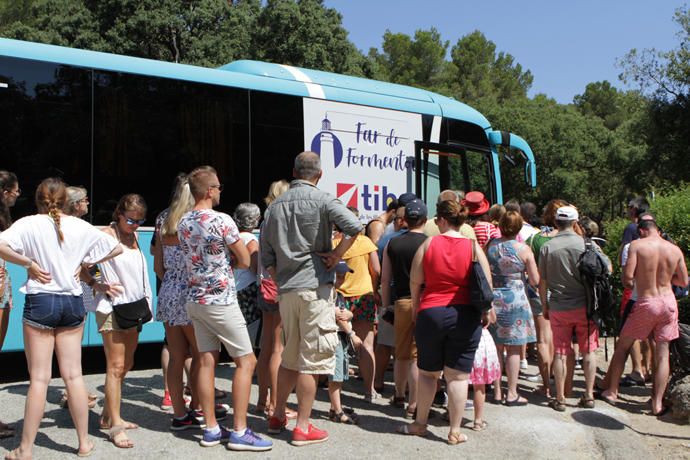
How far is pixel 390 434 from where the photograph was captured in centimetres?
533

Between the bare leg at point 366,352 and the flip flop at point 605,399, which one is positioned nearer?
the bare leg at point 366,352

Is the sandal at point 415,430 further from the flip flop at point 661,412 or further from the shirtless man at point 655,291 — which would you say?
the flip flop at point 661,412

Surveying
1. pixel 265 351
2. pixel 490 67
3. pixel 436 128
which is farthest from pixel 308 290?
pixel 490 67

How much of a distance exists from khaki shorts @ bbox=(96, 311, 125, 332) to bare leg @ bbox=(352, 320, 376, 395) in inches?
92.5

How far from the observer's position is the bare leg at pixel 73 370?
4.32 meters

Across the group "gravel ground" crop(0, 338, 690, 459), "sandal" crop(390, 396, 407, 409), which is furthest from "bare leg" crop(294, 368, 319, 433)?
"sandal" crop(390, 396, 407, 409)

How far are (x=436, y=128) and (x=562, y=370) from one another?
4616 millimetres

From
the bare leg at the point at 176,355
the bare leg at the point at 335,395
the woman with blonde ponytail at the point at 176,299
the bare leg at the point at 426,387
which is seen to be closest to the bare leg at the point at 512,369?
the bare leg at the point at 426,387

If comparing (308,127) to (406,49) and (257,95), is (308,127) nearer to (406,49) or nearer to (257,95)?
(257,95)

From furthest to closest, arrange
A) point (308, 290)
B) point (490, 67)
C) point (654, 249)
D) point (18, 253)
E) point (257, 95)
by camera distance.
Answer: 1. point (490, 67)
2. point (257, 95)
3. point (654, 249)
4. point (308, 290)
5. point (18, 253)

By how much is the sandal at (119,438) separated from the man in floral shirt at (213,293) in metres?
0.57

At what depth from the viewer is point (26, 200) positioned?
6.56m

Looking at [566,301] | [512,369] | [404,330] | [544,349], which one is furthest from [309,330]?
[544,349]

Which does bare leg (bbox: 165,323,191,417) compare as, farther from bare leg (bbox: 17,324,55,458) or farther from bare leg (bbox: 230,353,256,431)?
bare leg (bbox: 17,324,55,458)
